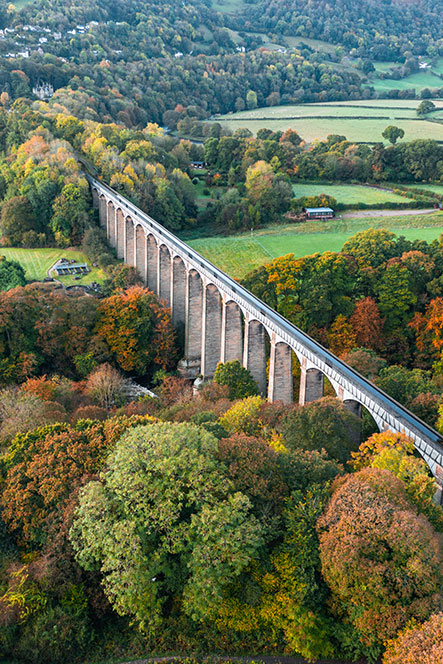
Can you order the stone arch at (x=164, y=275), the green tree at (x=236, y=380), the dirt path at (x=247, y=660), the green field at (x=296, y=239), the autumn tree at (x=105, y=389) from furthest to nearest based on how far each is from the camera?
the green field at (x=296, y=239), the stone arch at (x=164, y=275), the autumn tree at (x=105, y=389), the green tree at (x=236, y=380), the dirt path at (x=247, y=660)

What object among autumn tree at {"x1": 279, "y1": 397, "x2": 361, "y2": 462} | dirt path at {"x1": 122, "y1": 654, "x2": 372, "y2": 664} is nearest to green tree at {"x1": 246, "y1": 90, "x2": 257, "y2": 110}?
autumn tree at {"x1": 279, "y1": 397, "x2": 361, "y2": 462}

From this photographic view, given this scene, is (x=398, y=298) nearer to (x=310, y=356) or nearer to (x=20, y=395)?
(x=310, y=356)

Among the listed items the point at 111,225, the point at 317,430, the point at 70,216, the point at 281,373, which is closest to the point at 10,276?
the point at 70,216

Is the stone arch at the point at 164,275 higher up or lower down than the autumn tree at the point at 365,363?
lower down

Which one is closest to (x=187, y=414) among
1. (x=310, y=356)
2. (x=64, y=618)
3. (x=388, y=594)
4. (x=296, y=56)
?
(x=310, y=356)

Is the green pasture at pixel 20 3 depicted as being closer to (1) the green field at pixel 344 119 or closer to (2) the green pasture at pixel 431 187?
(1) the green field at pixel 344 119

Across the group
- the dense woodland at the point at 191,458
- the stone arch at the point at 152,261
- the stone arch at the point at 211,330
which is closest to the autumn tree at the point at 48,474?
the dense woodland at the point at 191,458
